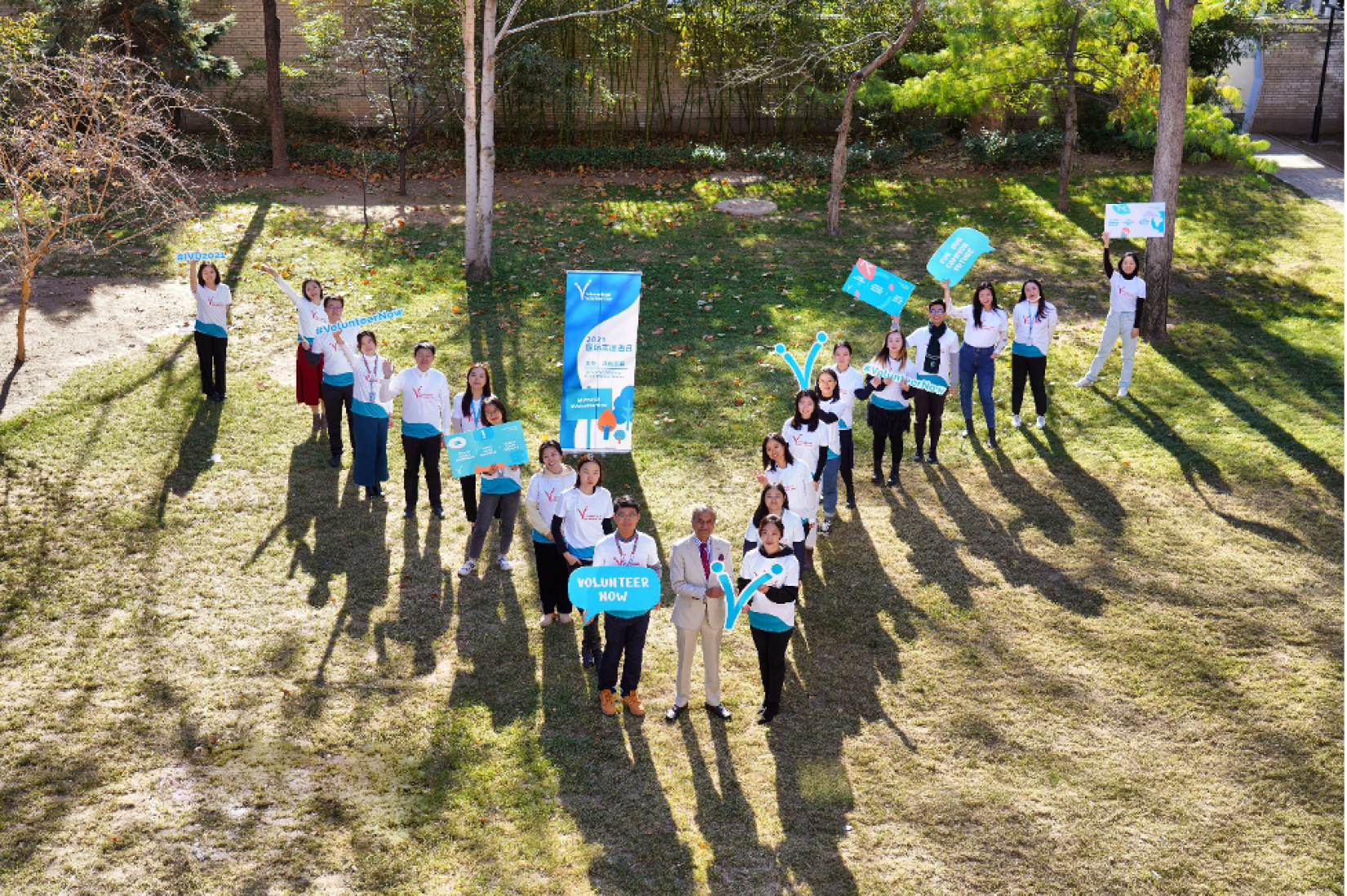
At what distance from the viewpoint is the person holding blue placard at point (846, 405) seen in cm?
1024

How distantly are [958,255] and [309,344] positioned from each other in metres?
6.85

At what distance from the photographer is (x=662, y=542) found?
33.6 ft

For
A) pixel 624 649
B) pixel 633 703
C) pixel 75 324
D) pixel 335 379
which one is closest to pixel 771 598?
pixel 624 649

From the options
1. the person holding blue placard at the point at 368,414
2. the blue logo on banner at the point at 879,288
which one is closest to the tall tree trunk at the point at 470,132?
the person holding blue placard at the point at 368,414

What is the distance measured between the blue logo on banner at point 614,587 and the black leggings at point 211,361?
22.5 ft

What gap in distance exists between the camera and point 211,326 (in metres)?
12.3

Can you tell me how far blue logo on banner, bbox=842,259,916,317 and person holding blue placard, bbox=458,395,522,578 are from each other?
400cm

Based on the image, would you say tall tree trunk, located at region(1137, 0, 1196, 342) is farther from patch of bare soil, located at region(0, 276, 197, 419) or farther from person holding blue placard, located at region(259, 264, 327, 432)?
patch of bare soil, located at region(0, 276, 197, 419)

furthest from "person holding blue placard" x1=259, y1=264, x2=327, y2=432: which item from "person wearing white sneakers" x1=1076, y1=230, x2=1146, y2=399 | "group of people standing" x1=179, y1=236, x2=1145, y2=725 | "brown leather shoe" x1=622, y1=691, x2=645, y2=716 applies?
"person wearing white sneakers" x1=1076, y1=230, x2=1146, y2=399

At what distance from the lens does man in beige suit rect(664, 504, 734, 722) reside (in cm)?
744

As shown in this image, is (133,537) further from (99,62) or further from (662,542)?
(99,62)

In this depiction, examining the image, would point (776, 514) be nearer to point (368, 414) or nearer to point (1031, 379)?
point (368, 414)

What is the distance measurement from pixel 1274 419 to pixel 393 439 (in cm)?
966

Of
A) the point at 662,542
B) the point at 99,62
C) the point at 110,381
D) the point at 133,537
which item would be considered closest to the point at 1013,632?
the point at 662,542
